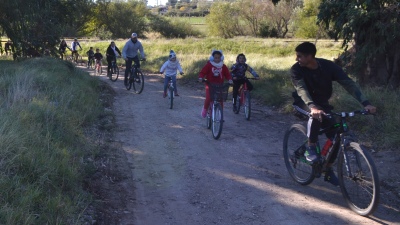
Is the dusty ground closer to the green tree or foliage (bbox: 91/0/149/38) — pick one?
the green tree

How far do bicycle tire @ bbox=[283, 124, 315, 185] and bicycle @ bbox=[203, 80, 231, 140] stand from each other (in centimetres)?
245

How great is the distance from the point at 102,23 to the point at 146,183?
56156 millimetres

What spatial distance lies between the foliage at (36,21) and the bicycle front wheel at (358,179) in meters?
15.9

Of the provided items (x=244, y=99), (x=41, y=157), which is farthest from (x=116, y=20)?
(x=41, y=157)

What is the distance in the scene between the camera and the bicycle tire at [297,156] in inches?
255

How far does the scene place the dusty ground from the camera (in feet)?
18.1

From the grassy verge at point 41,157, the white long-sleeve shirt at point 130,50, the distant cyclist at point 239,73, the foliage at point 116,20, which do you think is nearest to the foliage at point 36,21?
the white long-sleeve shirt at point 130,50

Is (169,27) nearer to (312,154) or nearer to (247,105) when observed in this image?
(247,105)

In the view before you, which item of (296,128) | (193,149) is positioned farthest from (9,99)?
(296,128)

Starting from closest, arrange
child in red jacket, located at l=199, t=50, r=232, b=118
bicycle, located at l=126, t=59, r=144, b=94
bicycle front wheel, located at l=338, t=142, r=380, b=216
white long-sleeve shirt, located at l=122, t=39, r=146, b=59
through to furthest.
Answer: bicycle front wheel, located at l=338, t=142, r=380, b=216, child in red jacket, located at l=199, t=50, r=232, b=118, bicycle, located at l=126, t=59, r=144, b=94, white long-sleeve shirt, located at l=122, t=39, r=146, b=59

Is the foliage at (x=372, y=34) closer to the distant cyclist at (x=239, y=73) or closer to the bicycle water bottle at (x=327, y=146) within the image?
the distant cyclist at (x=239, y=73)

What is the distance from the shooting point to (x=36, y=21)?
21.2 metres

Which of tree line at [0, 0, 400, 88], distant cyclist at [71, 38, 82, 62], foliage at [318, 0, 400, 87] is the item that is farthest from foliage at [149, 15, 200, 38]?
foliage at [318, 0, 400, 87]

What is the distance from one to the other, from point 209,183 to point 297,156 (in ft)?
4.14
